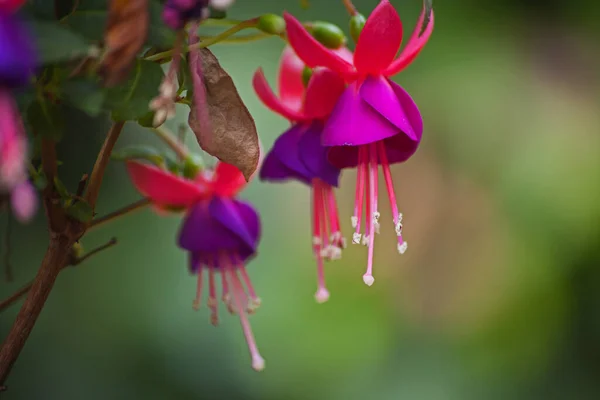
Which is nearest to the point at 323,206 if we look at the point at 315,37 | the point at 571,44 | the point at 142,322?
the point at 315,37

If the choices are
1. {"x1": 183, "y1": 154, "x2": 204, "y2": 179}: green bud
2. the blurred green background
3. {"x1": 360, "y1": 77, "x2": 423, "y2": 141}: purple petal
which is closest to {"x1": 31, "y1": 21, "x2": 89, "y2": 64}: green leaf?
{"x1": 360, "y1": 77, "x2": 423, "y2": 141}: purple petal

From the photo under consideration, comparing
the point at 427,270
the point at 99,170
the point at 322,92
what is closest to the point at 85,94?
the point at 99,170

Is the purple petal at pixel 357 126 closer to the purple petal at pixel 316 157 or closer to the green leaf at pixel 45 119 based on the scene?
the purple petal at pixel 316 157

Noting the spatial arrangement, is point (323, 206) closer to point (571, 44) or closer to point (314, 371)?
point (314, 371)

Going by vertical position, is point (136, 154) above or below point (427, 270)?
above

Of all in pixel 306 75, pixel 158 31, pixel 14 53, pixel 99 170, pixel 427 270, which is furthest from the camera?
pixel 427 270

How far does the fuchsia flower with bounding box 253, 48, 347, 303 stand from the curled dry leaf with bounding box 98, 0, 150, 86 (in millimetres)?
249

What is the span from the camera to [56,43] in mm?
345

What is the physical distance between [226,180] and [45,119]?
29 centimetres

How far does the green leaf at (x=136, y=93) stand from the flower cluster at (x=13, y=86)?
0.10m

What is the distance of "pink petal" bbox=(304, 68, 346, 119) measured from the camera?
574 millimetres

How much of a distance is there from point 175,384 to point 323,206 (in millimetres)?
1005

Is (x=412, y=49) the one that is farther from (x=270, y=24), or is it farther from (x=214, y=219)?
(x=214, y=219)

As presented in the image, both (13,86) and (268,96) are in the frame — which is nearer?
(13,86)
